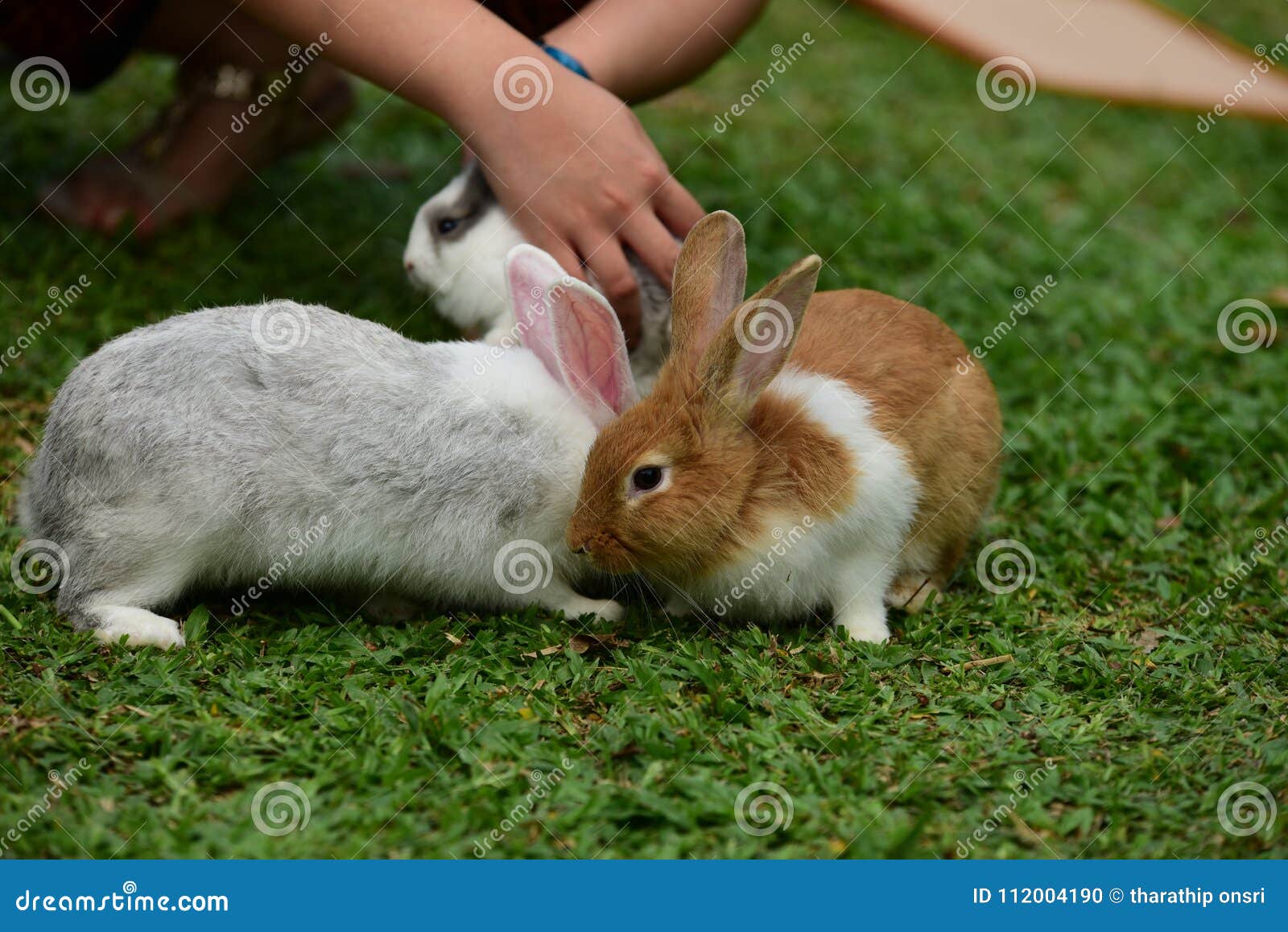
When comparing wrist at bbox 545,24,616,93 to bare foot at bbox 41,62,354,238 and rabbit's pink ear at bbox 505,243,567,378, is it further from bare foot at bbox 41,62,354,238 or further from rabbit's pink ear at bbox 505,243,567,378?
bare foot at bbox 41,62,354,238

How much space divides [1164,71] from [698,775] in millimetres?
6719

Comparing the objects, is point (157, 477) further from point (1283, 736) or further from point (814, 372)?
point (1283, 736)

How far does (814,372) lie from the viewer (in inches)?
152

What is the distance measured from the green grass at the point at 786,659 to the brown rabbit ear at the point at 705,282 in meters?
0.90

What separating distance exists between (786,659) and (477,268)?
2157mm

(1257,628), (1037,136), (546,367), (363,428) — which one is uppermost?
(1037,136)

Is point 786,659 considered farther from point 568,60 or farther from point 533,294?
point 568,60

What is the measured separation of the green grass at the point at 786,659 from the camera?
2.92 meters

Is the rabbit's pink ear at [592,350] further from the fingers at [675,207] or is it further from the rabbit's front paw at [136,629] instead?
the rabbit's front paw at [136,629]

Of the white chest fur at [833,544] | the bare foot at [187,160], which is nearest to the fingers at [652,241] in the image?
the white chest fur at [833,544]

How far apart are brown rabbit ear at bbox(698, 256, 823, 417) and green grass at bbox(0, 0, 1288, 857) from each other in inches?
29.9

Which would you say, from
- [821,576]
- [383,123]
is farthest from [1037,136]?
[821,576]

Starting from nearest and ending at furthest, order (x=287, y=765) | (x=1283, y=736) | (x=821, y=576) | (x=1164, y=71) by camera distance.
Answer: (x=287, y=765) → (x=1283, y=736) → (x=821, y=576) → (x=1164, y=71)

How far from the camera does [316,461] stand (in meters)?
3.57
